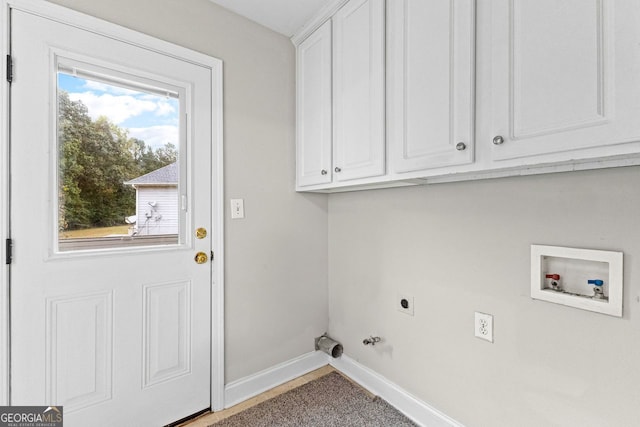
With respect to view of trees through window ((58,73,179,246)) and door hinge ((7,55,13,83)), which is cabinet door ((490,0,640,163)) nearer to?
view of trees through window ((58,73,179,246))

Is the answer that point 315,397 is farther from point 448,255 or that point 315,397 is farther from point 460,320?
point 448,255

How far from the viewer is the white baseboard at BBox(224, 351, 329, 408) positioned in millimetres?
1675

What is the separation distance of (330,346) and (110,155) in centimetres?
170

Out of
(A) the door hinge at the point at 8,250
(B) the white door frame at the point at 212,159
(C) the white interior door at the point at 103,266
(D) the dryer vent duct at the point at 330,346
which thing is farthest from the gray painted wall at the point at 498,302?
(A) the door hinge at the point at 8,250

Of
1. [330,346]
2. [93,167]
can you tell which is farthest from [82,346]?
[330,346]

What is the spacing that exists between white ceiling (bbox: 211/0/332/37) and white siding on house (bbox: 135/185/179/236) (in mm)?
1082

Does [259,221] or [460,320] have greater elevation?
[259,221]

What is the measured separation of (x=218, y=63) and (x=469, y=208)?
1525 millimetres

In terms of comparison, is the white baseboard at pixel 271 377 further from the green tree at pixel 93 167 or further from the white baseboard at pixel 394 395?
the green tree at pixel 93 167

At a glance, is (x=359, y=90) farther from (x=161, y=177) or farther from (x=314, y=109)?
(x=161, y=177)

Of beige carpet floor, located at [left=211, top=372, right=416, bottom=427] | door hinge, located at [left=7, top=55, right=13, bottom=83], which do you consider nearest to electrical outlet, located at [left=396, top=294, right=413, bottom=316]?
beige carpet floor, located at [left=211, top=372, right=416, bottom=427]

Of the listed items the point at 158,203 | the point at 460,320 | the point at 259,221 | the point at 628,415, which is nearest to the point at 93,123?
the point at 158,203

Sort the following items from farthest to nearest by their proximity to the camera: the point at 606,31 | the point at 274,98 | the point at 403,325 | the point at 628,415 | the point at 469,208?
the point at 274,98, the point at 403,325, the point at 469,208, the point at 628,415, the point at 606,31

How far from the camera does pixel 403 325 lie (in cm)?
160
